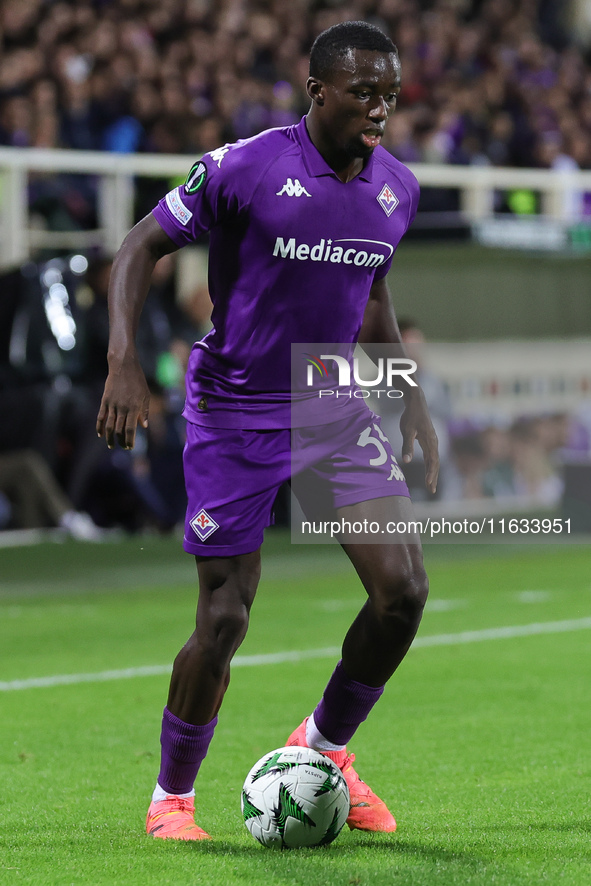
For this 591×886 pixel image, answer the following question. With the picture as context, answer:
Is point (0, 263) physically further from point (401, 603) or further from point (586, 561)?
point (401, 603)

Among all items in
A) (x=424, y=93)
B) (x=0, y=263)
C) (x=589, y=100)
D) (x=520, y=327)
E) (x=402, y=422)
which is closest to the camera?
(x=402, y=422)

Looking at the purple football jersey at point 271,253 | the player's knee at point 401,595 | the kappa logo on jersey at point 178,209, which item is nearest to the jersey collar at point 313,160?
the purple football jersey at point 271,253

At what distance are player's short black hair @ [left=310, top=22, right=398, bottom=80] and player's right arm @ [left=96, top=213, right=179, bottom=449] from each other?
64 centimetres

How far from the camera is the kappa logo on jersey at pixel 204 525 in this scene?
400 centimetres

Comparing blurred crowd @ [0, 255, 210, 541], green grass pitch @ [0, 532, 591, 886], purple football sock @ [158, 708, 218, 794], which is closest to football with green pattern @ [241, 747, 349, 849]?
green grass pitch @ [0, 532, 591, 886]

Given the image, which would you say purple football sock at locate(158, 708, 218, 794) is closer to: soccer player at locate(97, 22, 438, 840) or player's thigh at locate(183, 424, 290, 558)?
soccer player at locate(97, 22, 438, 840)

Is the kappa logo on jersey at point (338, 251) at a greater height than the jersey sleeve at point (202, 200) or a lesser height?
lesser

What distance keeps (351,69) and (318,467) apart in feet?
3.71

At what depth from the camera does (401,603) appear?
396 centimetres

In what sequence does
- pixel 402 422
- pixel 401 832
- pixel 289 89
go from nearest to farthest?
pixel 401 832
pixel 402 422
pixel 289 89

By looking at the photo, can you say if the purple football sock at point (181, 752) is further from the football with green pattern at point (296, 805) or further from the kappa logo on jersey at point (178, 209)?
the kappa logo on jersey at point (178, 209)

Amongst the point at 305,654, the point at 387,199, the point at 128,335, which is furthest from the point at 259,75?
the point at 128,335

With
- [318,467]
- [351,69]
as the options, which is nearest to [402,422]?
[318,467]

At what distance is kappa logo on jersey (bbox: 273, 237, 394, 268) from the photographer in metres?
3.99
